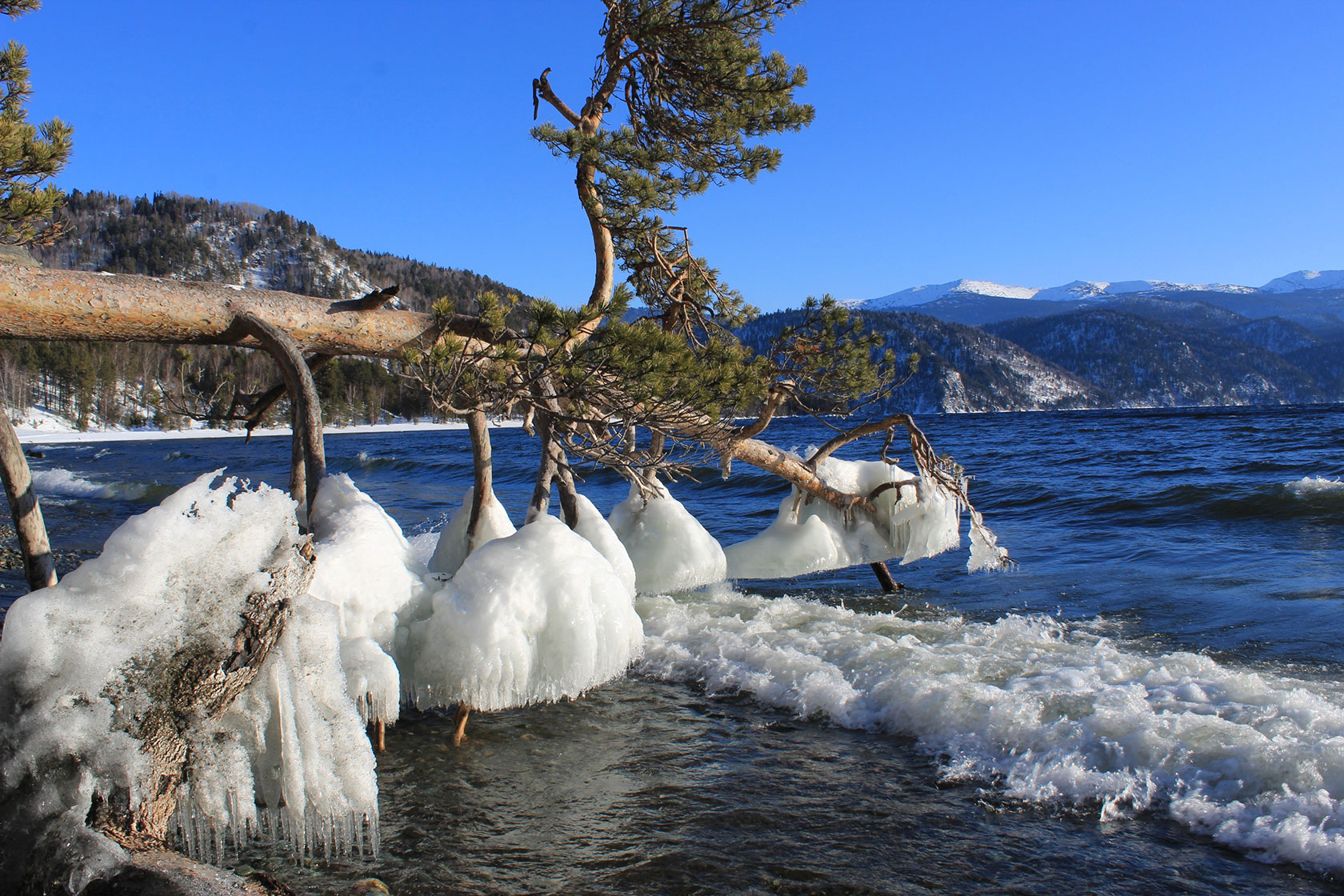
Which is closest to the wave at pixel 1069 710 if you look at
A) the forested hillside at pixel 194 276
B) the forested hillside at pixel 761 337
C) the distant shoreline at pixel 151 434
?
the distant shoreline at pixel 151 434

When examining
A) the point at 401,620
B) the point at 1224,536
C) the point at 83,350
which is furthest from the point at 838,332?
the point at 83,350

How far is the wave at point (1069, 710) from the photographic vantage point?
3.58 m

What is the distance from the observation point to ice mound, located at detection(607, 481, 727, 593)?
232 inches

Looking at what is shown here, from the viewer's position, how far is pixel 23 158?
383cm

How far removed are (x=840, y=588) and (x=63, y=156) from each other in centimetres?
780

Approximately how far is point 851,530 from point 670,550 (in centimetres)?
248

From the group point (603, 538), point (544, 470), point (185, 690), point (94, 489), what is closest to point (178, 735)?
point (185, 690)

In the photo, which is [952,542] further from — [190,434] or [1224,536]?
[190,434]

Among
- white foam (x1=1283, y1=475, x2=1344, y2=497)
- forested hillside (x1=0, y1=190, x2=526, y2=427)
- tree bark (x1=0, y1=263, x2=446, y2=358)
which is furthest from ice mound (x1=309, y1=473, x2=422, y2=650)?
forested hillside (x1=0, y1=190, x2=526, y2=427)

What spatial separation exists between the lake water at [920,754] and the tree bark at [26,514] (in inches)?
56.6

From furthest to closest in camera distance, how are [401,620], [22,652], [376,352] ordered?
[376,352] → [401,620] → [22,652]

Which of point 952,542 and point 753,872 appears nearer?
point 753,872

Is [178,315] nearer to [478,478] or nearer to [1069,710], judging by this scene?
[478,478]

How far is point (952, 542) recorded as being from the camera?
7383 mm
